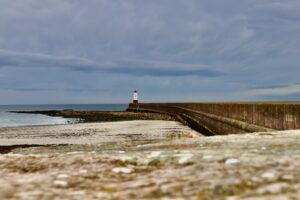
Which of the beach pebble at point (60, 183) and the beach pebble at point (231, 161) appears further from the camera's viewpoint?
the beach pebble at point (231, 161)

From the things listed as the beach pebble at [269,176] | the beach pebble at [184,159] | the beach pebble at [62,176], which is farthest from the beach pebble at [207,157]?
the beach pebble at [62,176]

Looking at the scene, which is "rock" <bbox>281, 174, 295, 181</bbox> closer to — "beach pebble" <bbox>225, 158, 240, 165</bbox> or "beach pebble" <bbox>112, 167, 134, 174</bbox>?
"beach pebble" <bbox>225, 158, 240, 165</bbox>

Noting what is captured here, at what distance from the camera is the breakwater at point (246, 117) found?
12223mm

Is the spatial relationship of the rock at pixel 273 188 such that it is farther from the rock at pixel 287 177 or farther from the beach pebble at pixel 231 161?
the beach pebble at pixel 231 161

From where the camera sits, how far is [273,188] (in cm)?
318

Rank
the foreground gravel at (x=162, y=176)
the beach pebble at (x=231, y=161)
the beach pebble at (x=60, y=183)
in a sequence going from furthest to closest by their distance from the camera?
the beach pebble at (x=231, y=161), the beach pebble at (x=60, y=183), the foreground gravel at (x=162, y=176)

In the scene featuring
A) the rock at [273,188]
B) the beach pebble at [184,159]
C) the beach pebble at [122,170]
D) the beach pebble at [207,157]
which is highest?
the beach pebble at [207,157]

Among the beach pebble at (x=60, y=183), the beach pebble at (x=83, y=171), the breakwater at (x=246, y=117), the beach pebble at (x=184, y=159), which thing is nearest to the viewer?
the beach pebble at (x=60, y=183)

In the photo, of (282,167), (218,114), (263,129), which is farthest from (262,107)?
(282,167)

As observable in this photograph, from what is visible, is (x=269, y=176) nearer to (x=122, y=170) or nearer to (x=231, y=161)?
(x=231, y=161)

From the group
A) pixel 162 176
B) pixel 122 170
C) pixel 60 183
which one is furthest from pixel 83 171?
pixel 162 176

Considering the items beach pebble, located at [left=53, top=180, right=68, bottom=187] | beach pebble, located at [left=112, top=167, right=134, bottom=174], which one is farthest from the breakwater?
beach pebble, located at [left=53, top=180, right=68, bottom=187]

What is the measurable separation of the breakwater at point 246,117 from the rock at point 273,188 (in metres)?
8.70

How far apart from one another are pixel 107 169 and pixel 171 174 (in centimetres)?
88
